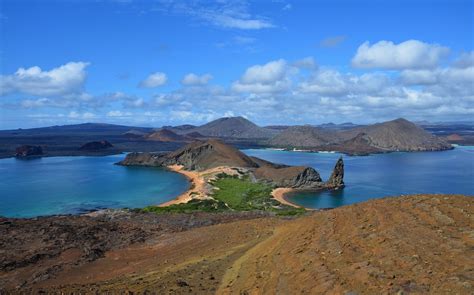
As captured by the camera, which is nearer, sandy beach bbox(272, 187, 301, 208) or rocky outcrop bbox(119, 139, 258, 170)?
sandy beach bbox(272, 187, 301, 208)

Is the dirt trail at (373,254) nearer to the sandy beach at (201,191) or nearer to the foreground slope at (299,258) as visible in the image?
the foreground slope at (299,258)

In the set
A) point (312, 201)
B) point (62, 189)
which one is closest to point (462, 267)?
point (312, 201)

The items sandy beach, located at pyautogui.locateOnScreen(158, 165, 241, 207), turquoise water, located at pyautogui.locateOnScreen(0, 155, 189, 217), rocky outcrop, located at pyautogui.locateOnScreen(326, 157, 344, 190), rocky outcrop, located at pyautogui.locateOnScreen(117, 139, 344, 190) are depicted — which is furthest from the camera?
rocky outcrop, located at pyautogui.locateOnScreen(326, 157, 344, 190)

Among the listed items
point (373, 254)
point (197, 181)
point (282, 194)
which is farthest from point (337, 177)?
point (373, 254)

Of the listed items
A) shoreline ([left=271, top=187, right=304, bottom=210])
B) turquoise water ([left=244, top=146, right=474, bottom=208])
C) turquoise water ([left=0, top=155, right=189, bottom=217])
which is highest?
turquoise water ([left=0, top=155, right=189, bottom=217])

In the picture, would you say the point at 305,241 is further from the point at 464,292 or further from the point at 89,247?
the point at 89,247

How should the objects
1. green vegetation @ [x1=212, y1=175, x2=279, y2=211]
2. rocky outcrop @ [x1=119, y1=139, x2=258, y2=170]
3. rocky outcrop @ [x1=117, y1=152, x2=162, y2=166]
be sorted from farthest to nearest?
1. rocky outcrop @ [x1=117, y1=152, x2=162, y2=166]
2. rocky outcrop @ [x1=119, y1=139, x2=258, y2=170]
3. green vegetation @ [x1=212, y1=175, x2=279, y2=211]

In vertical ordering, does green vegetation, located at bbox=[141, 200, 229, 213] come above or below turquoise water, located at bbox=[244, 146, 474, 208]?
above

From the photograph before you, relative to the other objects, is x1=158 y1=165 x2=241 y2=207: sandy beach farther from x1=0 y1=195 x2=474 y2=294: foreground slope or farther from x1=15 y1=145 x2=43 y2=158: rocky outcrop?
x1=15 y1=145 x2=43 y2=158: rocky outcrop

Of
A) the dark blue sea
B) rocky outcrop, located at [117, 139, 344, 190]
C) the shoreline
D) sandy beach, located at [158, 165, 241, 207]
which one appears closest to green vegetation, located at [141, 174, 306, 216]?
the shoreline
